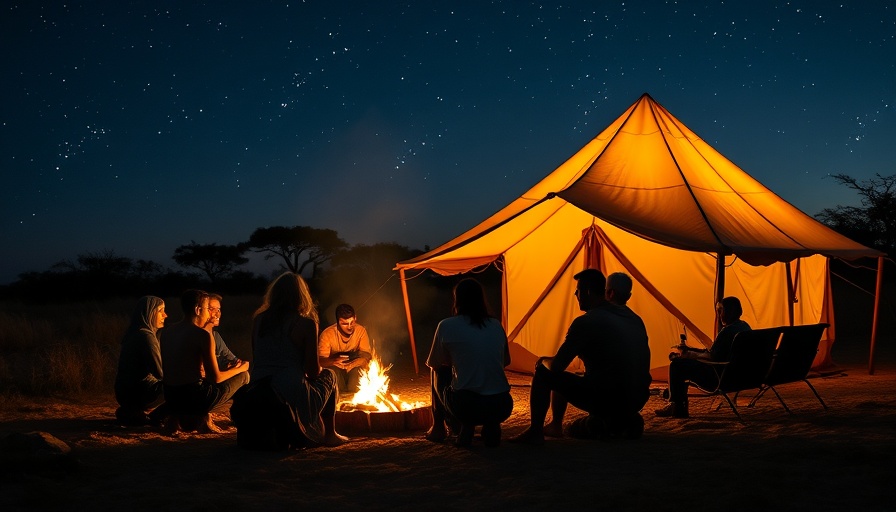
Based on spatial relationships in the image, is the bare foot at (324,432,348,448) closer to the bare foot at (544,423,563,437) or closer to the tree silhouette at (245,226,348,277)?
the bare foot at (544,423,563,437)

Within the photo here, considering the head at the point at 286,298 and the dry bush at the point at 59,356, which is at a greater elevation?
the head at the point at 286,298

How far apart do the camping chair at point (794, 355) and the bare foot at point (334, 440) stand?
9.87 ft

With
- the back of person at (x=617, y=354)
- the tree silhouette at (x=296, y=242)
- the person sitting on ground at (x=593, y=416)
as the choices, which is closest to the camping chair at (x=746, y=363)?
the person sitting on ground at (x=593, y=416)

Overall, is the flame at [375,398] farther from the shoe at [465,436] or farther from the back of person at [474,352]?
the back of person at [474,352]

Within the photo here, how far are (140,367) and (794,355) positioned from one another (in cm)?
465

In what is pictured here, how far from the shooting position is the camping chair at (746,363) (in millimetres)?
5348

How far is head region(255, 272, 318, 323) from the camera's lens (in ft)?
15.1

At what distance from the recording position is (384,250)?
3625 centimetres

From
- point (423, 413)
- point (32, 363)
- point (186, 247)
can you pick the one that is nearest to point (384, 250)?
point (186, 247)

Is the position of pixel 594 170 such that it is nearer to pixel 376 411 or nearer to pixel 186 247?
pixel 376 411

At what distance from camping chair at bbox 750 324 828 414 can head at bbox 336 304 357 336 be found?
3192 mm

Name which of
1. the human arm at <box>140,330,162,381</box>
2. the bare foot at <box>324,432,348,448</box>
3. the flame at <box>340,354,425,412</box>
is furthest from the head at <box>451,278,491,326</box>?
the human arm at <box>140,330,162,381</box>

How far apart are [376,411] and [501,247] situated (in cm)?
395

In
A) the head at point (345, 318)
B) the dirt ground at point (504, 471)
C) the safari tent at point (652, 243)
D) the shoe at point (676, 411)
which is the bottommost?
the dirt ground at point (504, 471)
